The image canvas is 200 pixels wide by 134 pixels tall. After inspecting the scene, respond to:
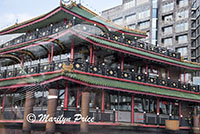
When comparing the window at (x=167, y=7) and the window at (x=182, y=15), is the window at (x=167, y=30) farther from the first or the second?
the window at (x=167, y=7)

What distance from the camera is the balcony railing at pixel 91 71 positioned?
18859mm

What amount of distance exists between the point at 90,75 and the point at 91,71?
1.22ft

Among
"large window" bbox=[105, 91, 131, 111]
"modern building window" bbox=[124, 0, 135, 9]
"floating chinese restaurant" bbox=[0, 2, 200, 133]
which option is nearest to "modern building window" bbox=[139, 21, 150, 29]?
"modern building window" bbox=[124, 0, 135, 9]

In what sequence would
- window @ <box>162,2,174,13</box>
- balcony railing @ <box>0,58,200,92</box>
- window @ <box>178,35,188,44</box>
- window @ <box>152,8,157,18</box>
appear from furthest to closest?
window @ <box>152,8,157,18</box>, window @ <box>162,2,174,13</box>, window @ <box>178,35,188,44</box>, balcony railing @ <box>0,58,200,92</box>

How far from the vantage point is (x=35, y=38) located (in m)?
22.7

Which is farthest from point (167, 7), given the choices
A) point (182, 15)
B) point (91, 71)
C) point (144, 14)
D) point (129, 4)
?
point (91, 71)

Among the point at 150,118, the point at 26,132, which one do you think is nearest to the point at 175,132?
the point at 150,118

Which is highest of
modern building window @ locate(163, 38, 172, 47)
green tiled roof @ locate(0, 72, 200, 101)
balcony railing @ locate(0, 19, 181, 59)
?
modern building window @ locate(163, 38, 172, 47)

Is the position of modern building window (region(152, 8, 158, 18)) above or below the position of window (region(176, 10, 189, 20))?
above

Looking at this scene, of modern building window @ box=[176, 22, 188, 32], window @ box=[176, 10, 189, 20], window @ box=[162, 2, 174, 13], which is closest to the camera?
modern building window @ box=[176, 22, 188, 32]

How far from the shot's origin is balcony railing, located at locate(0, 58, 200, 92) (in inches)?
742

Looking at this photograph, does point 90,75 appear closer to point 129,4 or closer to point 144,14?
point 144,14

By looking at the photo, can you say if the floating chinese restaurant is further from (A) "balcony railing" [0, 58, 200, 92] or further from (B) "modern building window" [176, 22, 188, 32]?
(B) "modern building window" [176, 22, 188, 32]

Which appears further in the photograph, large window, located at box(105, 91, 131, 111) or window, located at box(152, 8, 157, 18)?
window, located at box(152, 8, 157, 18)
